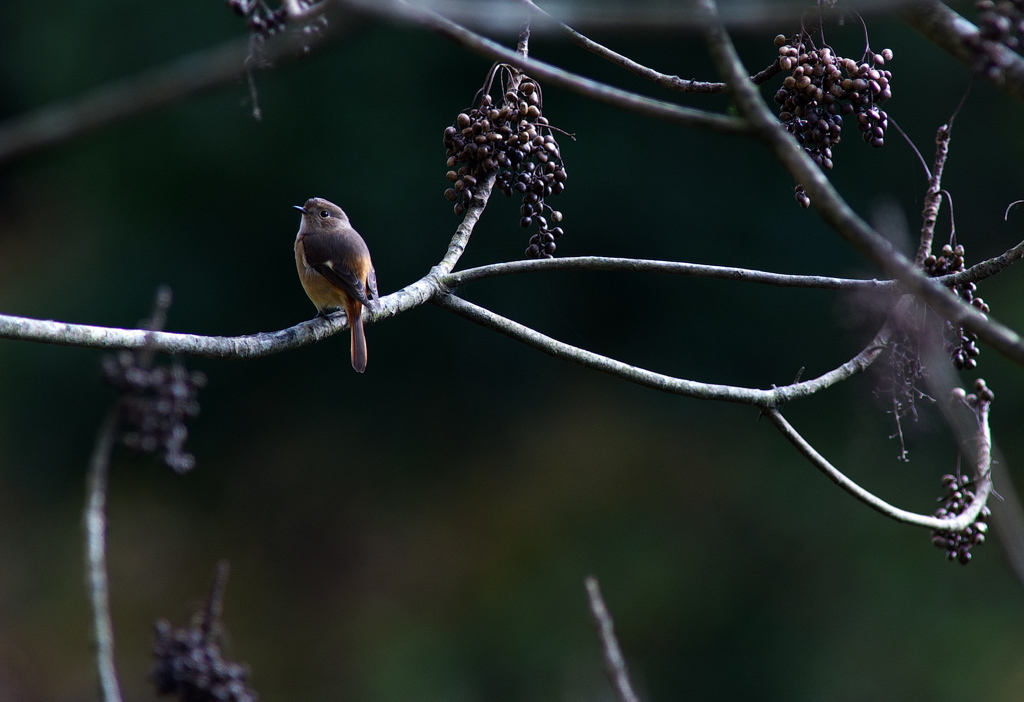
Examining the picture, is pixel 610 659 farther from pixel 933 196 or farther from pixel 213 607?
pixel 933 196

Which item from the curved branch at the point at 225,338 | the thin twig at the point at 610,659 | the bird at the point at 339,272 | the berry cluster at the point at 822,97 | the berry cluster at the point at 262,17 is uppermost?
the bird at the point at 339,272

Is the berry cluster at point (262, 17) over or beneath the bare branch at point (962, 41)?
over

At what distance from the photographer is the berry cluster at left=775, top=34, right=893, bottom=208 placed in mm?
2473

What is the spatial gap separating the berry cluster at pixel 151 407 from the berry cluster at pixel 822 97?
184cm

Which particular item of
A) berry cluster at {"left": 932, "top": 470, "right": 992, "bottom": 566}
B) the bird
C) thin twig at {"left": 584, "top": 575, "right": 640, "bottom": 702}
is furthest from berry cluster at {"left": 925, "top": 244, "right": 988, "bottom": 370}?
the bird

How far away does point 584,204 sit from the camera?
378 inches

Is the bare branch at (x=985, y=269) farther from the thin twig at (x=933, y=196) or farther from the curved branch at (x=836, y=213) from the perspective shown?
the curved branch at (x=836, y=213)

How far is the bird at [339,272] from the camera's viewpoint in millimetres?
3883

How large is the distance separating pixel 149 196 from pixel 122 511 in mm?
3783

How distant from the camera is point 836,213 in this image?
1.39 m

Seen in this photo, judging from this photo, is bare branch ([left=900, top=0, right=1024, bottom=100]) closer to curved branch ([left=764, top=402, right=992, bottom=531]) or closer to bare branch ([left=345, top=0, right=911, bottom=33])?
bare branch ([left=345, top=0, right=911, bottom=33])

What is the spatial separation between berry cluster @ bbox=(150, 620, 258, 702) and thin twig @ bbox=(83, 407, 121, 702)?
278mm

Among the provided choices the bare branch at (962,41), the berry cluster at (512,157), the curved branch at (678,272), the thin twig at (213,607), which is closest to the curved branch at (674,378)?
the curved branch at (678,272)

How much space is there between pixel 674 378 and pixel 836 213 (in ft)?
3.90
